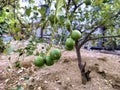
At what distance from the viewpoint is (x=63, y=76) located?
2861mm

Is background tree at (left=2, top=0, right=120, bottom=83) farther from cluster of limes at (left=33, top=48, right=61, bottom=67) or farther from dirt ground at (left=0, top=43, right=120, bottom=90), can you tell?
dirt ground at (left=0, top=43, right=120, bottom=90)

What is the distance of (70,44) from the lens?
0.96 meters

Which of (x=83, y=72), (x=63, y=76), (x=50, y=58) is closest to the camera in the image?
(x=50, y=58)

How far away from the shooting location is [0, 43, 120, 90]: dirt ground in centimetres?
270

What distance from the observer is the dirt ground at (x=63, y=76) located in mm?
2701

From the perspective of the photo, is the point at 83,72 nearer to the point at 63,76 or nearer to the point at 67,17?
the point at 63,76

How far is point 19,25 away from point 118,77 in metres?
1.41

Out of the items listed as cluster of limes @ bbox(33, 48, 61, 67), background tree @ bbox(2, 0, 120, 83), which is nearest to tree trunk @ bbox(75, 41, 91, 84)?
background tree @ bbox(2, 0, 120, 83)

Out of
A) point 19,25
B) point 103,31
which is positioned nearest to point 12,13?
point 19,25

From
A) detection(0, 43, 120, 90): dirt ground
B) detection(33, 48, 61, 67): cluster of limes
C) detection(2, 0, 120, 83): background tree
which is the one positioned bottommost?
detection(0, 43, 120, 90): dirt ground

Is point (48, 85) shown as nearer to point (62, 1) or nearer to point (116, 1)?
point (116, 1)

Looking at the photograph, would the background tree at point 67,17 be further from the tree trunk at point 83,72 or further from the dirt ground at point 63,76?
the dirt ground at point 63,76

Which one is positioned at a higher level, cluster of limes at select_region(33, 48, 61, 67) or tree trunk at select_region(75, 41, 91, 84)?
cluster of limes at select_region(33, 48, 61, 67)

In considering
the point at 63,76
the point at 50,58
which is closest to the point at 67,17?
the point at 50,58
